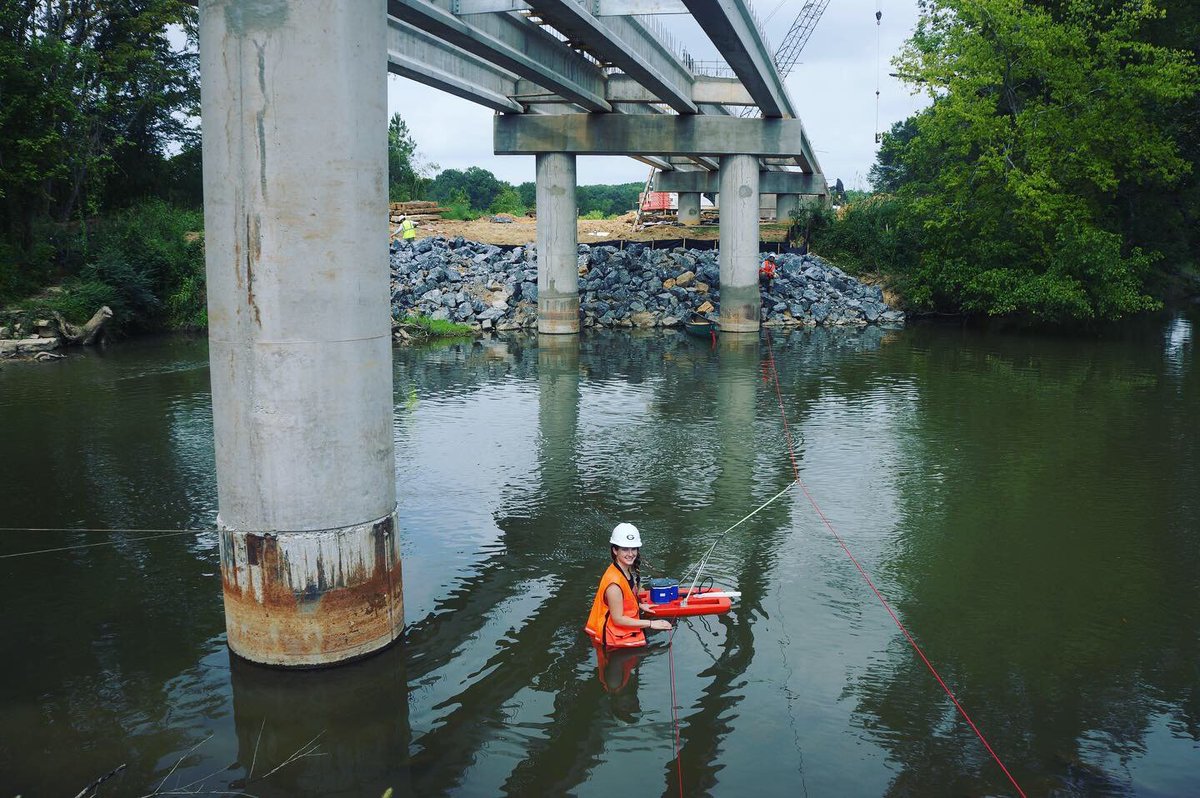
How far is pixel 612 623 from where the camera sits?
870 cm

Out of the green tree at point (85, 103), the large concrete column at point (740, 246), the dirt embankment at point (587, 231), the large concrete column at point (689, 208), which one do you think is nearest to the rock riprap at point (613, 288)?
the large concrete column at point (740, 246)

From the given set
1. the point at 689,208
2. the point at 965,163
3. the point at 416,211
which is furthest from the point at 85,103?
the point at 689,208

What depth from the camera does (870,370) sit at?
984 inches

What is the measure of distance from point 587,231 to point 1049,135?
26.8 m

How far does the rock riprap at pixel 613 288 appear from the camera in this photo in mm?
36531

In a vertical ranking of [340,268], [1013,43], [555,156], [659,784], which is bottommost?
[659,784]

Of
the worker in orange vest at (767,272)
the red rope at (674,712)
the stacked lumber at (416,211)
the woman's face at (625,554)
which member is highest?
the stacked lumber at (416,211)

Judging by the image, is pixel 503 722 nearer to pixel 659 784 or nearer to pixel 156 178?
pixel 659 784

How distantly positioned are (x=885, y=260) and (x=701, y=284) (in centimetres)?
932

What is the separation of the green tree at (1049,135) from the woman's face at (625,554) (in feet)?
88.7

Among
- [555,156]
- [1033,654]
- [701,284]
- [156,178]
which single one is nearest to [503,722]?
[1033,654]

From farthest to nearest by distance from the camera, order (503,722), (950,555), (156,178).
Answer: (156,178)
(950,555)
(503,722)

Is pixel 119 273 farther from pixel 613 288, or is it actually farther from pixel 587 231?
pixel 587 231

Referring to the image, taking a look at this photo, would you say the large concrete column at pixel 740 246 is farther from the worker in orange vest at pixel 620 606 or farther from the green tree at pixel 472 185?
the green tree at pixel 472 185
